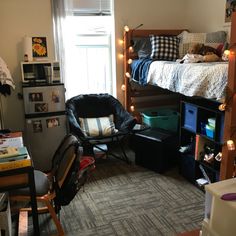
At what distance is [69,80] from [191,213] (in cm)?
235

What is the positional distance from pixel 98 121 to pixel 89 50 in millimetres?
1033

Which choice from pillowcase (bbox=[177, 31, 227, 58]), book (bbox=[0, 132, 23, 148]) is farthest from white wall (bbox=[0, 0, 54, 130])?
pillowcase (bbox=[177, 31, 227, 58])

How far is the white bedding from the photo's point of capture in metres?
2.23

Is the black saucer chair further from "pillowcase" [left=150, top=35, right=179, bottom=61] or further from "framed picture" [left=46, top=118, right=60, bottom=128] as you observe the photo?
"pillowcase" [left=150, top=35, right=179, bottom=61]

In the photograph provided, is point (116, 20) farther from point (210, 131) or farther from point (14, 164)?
point (14, 164)

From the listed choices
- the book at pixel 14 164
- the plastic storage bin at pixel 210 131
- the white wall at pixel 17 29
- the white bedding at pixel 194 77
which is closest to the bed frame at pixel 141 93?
the white bedding at pixel 194 77

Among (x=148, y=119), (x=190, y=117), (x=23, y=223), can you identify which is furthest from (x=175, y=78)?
(x=23, y=223)

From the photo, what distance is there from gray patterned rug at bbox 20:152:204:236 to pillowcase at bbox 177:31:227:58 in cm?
161

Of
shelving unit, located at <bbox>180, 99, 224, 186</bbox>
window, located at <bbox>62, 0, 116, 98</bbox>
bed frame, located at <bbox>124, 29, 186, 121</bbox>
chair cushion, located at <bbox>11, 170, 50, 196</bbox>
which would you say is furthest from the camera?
bed frame, located at <bbox>124, 29, 186, 121</bbox>

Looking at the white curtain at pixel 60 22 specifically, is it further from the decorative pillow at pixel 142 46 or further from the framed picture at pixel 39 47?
the decorative pillow at pixel 142 46

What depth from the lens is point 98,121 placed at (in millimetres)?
3701

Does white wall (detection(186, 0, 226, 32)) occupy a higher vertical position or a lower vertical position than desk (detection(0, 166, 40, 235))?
higher

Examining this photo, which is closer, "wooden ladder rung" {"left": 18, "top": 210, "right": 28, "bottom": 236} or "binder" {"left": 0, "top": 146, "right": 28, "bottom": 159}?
"binder" {"left": 0, "top": 146, "right": 28, "bottom": 159}

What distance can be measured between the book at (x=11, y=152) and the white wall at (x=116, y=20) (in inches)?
70.7
